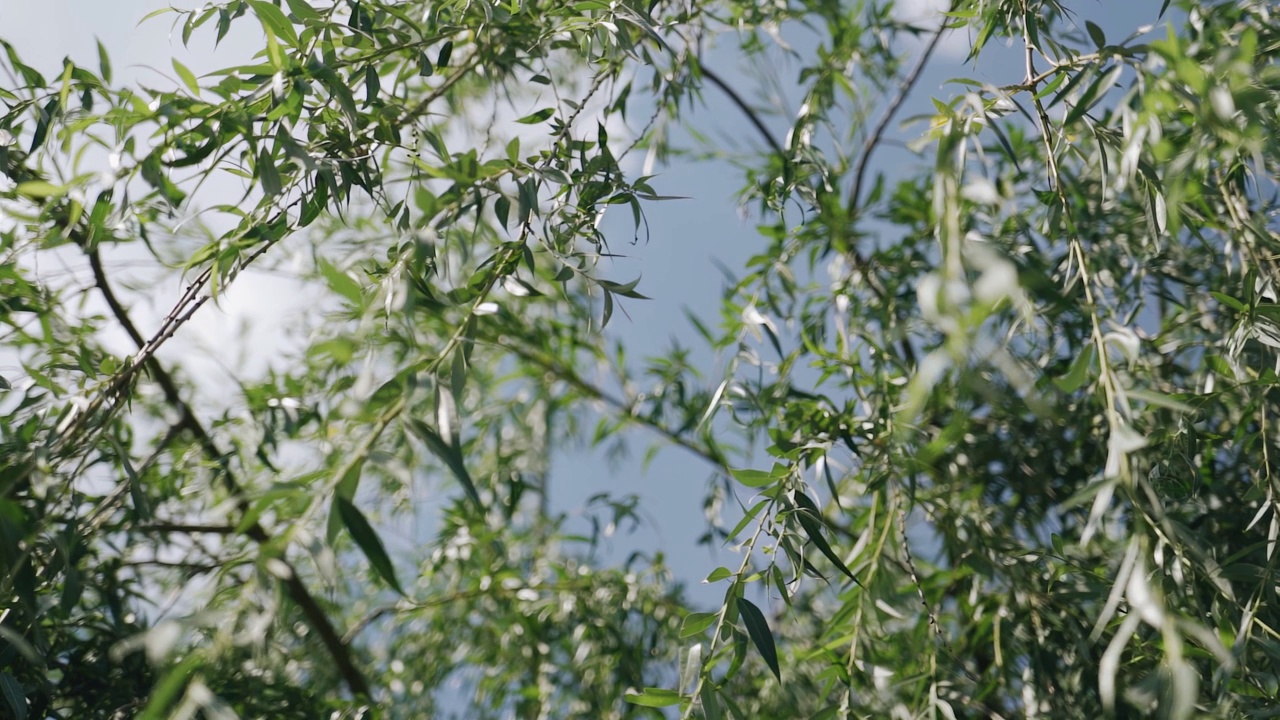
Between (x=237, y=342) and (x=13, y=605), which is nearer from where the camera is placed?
(x=13, y=605)

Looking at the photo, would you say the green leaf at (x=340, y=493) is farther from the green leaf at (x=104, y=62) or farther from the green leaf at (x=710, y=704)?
the green leaf at (x=104, y=62)

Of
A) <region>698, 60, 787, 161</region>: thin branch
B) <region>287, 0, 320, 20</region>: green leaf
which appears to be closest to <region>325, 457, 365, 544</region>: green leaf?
<region>287, 0, 320, 20</region>: green leaf

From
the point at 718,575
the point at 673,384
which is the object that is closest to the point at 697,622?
the point at 718,575

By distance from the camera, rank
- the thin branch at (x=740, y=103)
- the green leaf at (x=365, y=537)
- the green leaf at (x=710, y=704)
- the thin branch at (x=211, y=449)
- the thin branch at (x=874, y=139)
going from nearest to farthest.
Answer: the green leaf at (x=365, y=537)
the green leaf at (x=710, y=704)
the thin branch at (x=211, y=449)
the thin branch at (x=874, y=139)
the thin branch at (x=740, y=103)

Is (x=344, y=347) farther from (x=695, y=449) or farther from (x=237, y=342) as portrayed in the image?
(x=237, y=342)

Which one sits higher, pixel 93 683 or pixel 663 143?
pixel 663 143

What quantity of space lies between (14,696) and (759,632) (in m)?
0.54

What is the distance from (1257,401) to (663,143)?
2.78 feet

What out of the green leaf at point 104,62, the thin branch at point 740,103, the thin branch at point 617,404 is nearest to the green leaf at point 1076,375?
the green leaf at point 104,62

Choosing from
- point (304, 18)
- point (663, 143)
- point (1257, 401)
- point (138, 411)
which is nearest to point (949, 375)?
point (1257, 401)

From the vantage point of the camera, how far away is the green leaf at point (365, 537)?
0.42 m

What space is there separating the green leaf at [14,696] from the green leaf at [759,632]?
518 millimetres

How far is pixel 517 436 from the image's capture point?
1.91m

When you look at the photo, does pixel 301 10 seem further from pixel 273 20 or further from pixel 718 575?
pixel 718 575
